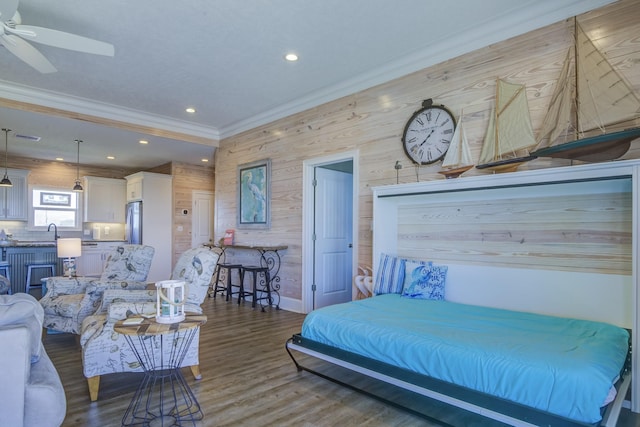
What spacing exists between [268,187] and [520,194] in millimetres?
3621

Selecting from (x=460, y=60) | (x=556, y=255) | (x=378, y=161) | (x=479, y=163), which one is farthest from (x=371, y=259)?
(x=460, y=60)

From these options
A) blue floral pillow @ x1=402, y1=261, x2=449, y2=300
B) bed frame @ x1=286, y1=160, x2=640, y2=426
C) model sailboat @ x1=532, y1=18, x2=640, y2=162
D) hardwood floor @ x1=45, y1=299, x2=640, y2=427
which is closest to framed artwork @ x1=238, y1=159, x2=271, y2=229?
hardwood floor @ x1=45, y1=299, x2=640, y2=427

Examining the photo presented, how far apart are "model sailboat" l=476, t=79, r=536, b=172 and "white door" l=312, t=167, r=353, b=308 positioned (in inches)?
96.6

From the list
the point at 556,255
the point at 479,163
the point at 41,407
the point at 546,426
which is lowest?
the point at 546,426

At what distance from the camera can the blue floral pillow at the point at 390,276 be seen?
362 centimetres

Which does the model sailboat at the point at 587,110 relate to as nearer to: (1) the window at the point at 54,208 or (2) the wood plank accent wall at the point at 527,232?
(2) the wood plank accent wall at the point at 527,232

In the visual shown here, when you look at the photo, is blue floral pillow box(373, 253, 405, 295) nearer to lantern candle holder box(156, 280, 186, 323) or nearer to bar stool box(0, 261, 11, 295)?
lantern candle holder box(156, 280, 186, 323)

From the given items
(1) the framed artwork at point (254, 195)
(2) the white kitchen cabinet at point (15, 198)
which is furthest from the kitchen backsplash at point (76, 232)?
(1) the framed artwork at point (254, 195)

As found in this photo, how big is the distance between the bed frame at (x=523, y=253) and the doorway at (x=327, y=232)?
1.56 m

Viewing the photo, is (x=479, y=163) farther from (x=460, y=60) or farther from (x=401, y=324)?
(x=401, y=324)

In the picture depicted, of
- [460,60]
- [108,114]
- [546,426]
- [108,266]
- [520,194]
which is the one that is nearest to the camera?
[546,426]

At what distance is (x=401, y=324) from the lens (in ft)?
8.30

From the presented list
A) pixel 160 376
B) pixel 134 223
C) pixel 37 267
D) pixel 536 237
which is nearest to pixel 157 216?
pixel 134 223

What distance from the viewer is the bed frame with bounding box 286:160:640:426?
2.21m
